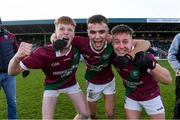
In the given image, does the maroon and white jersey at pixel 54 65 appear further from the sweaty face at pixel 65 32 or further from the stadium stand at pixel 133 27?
the stadium stand at pixel 133 27

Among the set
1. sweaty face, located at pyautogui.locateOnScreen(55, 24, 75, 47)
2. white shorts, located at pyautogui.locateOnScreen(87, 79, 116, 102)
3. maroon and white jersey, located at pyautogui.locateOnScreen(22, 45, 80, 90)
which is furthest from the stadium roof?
sweaty face, located at pyautogui.locateOnScreen(55, 24, 75, 47)

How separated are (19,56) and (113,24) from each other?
4760cm

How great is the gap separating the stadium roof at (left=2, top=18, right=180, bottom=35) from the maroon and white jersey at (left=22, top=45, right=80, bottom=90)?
4481 centimetres

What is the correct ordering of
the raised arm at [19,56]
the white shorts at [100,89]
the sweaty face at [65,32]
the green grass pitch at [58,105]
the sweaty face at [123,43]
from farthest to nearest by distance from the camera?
the green grass pitch at [58,105] < the white shorts at [100,89] < the sweaty face at [65,32] < the sweaty face at [123,43] < the raised arm at [19,56]

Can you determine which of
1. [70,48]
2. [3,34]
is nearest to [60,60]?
[70,48]

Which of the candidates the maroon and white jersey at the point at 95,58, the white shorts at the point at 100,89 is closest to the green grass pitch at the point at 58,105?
the white shorts at the point at 100,89

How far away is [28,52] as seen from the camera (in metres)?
5.82

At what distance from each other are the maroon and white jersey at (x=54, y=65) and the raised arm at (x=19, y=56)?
0.13 metres

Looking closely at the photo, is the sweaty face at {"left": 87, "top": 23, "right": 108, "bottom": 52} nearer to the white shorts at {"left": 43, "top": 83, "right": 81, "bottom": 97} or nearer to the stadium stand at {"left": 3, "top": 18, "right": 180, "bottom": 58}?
the white shorts at {"left": 43, "top": 83, "right": 81, "bottom": 97}

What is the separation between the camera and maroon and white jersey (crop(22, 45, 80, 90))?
251 inches

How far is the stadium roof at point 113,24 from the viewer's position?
52.2m

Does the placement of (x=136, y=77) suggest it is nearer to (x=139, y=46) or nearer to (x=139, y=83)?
(x=139, y=83)

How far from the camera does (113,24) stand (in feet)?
174

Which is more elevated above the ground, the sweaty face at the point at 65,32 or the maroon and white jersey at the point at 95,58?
the sweaty face at the point at 65,32
